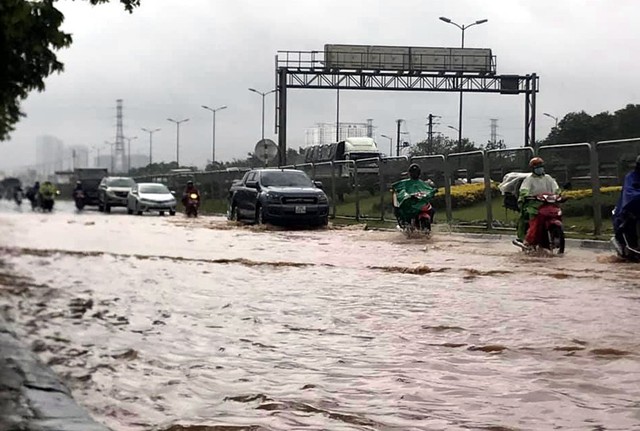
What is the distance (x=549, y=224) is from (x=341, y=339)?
7485mm

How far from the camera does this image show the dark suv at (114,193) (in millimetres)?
41562

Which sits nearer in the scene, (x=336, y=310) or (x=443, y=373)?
(x=443, y=373)

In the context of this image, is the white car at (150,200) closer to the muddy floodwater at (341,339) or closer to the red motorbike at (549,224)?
the muddy floodwater at (341,339)

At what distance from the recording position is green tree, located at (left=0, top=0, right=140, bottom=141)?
1598 centimetres

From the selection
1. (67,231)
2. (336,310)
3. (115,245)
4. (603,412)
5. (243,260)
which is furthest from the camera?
(67,231)

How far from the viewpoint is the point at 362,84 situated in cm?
4519

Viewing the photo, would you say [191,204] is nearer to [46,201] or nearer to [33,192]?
[46,201]

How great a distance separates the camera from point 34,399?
→ 16.6ft

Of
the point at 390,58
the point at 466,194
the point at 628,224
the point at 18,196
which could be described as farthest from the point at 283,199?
the point at 18,196

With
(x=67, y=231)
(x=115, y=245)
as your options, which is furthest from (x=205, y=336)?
(x=67, y=231)

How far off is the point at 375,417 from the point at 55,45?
1628cm

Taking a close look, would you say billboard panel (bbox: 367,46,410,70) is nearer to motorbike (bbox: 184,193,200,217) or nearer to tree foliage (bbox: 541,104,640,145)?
tree foliage (bbox: 541,104,640,145)

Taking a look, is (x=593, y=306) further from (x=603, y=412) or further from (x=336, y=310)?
(x=603, y=412)

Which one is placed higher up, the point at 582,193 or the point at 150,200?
the point at 582,193
